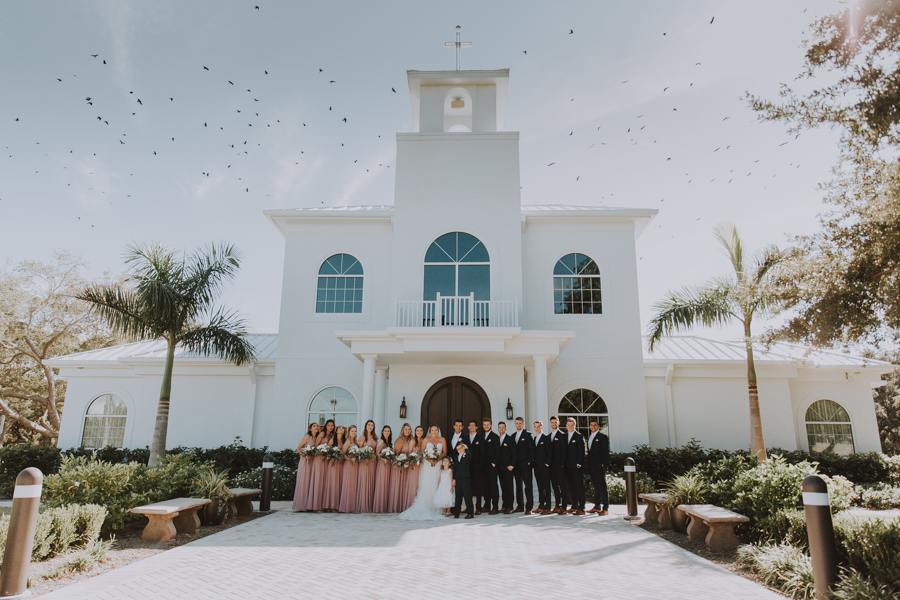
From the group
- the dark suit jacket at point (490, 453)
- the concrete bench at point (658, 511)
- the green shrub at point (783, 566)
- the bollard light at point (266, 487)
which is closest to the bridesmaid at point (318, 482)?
the bollard light at point (266, 487)

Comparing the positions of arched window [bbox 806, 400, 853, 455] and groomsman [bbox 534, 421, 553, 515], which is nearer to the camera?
groomsman [bbox 534, 421, 553, 515]

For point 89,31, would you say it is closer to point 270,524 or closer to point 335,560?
point 270,524

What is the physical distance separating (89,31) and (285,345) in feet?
28.6

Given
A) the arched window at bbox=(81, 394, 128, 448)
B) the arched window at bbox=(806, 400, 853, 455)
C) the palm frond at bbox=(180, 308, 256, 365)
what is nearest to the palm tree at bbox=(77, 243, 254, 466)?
the palm frond at bbox=(180, 308, 256, 365)

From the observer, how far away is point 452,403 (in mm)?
14883

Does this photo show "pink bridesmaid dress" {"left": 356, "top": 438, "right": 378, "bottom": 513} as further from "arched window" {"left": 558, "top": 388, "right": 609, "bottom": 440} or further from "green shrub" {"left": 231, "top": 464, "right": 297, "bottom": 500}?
"arched window" {"left": 558, "top": 388, "right": 609, "bottom": 440}

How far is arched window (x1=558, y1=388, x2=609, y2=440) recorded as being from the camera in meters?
15.9

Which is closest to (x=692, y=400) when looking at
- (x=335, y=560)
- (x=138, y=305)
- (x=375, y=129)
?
(x=375, y=129)

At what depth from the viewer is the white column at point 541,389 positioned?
13234mm

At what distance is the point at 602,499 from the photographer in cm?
1066

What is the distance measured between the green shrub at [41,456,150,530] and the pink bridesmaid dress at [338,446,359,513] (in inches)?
137

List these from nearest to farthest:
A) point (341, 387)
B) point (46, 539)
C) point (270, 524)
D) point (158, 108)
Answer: point (46, 539), point (270, 524), point (158, 108), point (341, 387)

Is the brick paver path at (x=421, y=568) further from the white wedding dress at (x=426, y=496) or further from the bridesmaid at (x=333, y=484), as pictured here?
the bridesmaid at (x=333, y=484)

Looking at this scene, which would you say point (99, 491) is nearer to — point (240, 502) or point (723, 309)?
point (240, 502)
